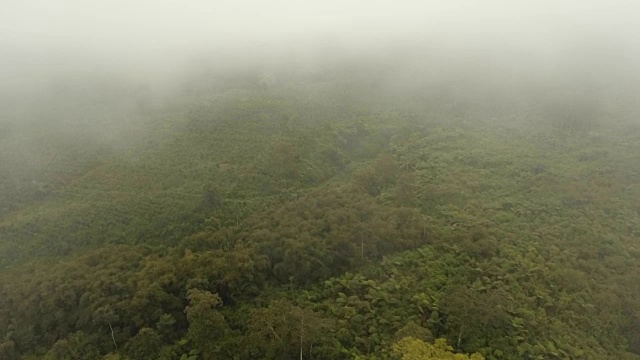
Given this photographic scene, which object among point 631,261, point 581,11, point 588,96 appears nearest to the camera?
point 631,261

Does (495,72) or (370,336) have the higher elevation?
(495,72)

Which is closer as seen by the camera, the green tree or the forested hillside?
the green tree

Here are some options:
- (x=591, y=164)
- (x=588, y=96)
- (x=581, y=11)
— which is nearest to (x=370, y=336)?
(x=591, y=164)

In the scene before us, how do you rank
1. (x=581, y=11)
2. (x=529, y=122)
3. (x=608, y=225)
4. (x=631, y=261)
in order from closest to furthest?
1. (x=631, y=261)
2. (x=608, y=225)
3. (x=529, y=122)
4. (x=581, y=11)

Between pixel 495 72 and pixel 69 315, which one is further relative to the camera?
pixel 495 72

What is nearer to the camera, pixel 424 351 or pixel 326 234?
pixel 424 351

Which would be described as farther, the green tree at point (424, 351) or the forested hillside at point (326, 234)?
the forested hillside at point (326, 234)

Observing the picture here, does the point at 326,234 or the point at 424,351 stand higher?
the point at 326,234

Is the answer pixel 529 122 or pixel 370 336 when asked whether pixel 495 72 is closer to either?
pixel 529 122
